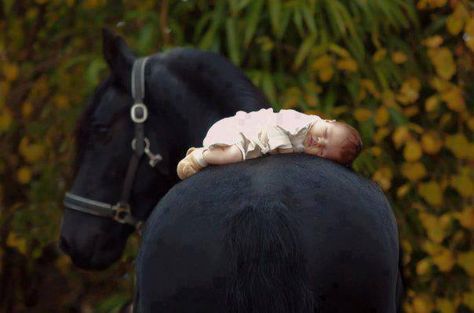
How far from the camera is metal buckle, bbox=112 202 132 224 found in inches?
115

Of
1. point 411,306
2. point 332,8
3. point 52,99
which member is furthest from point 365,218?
point 52,99

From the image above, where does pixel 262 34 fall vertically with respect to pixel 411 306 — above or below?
above

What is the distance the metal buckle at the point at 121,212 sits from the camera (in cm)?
291

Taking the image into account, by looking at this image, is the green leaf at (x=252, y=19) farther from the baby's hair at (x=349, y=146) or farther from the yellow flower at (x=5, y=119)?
the baby's hair at (x=349, y=146)

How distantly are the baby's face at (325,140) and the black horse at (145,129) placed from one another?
1.95 ft

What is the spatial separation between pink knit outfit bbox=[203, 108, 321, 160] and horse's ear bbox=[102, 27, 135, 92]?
0.89 metres

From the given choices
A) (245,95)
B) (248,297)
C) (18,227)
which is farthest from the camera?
(18,227)

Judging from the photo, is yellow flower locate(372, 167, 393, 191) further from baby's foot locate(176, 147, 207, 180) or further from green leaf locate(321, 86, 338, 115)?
baby's foot locate(176, 147, 207, 180)

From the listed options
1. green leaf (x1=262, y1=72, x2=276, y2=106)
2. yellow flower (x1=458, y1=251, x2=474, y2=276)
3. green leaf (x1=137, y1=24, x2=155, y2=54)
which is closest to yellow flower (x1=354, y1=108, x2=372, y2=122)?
green leaf (x1=262, y1=72, x2=276, y2=106)

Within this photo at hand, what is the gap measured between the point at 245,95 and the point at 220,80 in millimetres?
110

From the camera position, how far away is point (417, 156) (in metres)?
3.62

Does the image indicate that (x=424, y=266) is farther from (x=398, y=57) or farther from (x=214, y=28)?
(x=214, y=28)

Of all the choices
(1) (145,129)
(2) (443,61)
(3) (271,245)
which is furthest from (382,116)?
(3) (271,245)

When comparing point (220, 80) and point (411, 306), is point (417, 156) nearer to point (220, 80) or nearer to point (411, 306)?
point (411, 306)
